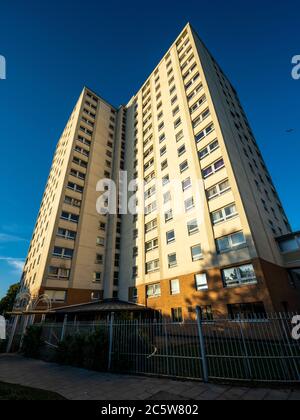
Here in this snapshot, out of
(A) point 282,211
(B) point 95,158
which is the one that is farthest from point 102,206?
(A) point 282,211

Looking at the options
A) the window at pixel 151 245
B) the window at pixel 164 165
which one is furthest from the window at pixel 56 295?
the window at pixel 164 165

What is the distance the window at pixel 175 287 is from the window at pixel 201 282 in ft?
8.31

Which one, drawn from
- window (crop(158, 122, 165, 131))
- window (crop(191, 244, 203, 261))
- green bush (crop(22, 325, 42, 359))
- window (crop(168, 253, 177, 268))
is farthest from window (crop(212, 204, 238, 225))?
window (crop(158, 122, 165, 131))

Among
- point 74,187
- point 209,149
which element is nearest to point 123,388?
point 209,149

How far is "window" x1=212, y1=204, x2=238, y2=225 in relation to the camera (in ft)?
63.7

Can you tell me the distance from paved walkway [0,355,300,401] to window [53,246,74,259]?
706 inches

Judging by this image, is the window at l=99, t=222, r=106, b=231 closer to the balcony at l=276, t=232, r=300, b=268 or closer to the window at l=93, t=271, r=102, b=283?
the window at l=93, t=271, r=102, b=283

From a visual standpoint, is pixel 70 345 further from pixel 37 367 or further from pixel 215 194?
pixel 215 194

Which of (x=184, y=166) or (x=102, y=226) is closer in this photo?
(x=184, y=166)

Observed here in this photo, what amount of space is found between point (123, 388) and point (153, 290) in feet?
59.0

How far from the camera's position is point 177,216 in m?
24.5

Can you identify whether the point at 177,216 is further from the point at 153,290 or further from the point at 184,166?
the point at 153,290

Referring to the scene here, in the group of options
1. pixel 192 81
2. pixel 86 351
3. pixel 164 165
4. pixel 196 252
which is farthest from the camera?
pixel 192 81
